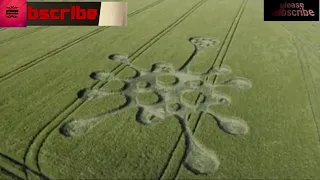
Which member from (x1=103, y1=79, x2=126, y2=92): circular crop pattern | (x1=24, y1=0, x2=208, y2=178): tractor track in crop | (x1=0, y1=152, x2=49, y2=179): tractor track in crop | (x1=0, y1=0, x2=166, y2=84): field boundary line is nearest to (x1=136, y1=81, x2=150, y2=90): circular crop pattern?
(x1=103, y1=79, x2=126, y2=92): circular crop pattern

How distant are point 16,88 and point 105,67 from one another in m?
3.56

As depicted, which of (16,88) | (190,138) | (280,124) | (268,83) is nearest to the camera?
(190,138)

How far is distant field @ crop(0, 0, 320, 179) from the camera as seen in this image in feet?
30.5

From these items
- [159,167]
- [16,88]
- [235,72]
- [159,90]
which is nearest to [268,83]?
[235,72]

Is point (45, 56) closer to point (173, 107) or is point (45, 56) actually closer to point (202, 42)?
point (173, 107)

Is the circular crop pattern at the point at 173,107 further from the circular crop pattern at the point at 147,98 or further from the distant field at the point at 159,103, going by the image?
the circular crop pattern at the point at 147,98

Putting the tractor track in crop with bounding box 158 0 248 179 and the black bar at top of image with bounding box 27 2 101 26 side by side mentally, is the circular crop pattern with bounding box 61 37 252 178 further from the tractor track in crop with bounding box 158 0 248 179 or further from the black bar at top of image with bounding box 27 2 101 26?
the black bar at top of image with bounding box 27 2 101 26

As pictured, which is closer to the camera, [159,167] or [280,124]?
[159,167]

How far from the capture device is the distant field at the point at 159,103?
366 inches

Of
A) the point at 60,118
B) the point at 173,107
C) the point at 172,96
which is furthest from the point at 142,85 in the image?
the point at 60,118

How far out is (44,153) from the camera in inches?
374

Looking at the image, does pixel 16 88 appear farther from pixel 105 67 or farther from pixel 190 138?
pixel 190 138

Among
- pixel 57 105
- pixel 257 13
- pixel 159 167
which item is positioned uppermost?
pixel 257 13

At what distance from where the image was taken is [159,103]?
12.0 m
